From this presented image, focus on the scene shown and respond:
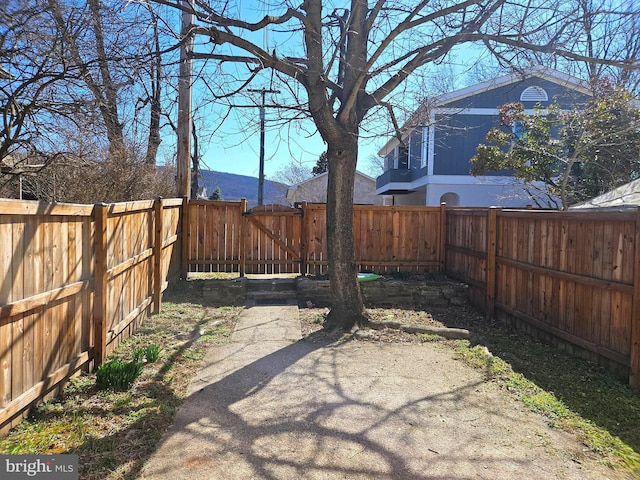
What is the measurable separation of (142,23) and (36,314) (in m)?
3.90

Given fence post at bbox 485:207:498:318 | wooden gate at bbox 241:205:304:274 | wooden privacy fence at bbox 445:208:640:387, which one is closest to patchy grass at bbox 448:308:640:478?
wooden privacy fence at bbox 445:208:640:387

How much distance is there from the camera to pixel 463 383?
4.20 metres

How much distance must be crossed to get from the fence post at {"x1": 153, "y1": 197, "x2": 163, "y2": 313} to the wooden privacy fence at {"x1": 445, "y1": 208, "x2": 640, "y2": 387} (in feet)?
17.1

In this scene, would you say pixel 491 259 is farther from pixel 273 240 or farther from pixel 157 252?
pixel 157 252

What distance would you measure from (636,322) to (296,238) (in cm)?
625

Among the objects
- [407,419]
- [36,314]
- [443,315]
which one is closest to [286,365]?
[407,419]

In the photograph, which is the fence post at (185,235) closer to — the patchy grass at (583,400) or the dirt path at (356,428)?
the dirt path at (356,428)

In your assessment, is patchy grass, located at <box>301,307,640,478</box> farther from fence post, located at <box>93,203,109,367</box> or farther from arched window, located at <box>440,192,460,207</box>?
arched window, located at <box>440,192,460,207</box>

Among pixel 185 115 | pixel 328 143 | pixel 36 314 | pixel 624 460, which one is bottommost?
pixel 624 460

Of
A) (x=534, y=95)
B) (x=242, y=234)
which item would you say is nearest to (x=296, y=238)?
(x=242, y=234)

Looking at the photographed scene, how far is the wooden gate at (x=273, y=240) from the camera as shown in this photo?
9.13m

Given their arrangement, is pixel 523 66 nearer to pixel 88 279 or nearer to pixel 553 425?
pixel 553 425

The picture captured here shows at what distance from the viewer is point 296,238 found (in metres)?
9.26

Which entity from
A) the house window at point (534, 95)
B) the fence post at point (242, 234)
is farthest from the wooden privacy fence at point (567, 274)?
the house window at point (534, 95)
